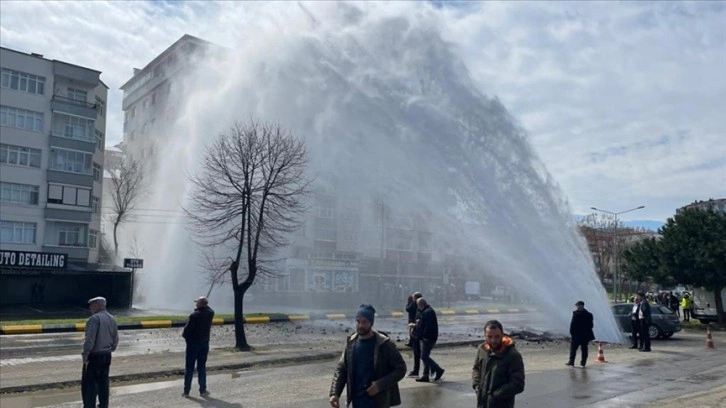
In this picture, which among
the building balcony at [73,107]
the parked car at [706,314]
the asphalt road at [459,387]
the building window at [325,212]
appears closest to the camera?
the asphalt road at [459,387]

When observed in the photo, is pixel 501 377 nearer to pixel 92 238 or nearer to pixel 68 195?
pixel 68 195

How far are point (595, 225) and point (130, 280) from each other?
54.1m

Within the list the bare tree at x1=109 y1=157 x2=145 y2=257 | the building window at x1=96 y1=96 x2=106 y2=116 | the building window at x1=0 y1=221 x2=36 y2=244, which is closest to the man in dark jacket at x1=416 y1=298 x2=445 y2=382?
the building window at x1=0 y1=221 x2=36 y2=244

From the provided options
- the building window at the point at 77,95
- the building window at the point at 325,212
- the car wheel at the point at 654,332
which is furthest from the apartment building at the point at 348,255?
the car wheel at the point at 654,332

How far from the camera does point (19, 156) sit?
147 ft

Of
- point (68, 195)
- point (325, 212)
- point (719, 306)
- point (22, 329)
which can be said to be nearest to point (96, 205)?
point (68, 195)

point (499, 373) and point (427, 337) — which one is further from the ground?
point (499, 373)

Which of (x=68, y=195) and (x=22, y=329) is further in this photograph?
(x=68, y=195)

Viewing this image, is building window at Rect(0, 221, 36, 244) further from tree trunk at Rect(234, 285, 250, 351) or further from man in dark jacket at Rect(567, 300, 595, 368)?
man in dark jacket at Rect(567, 300, 595, 368)

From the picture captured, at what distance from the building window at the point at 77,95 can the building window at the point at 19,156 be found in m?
5.43

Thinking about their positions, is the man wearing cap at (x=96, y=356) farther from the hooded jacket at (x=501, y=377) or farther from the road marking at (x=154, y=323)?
the road marking at (x=154, y=323)

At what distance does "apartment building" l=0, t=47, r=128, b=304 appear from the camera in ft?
139

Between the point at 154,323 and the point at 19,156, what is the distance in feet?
81.7

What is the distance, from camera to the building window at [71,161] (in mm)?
46812
